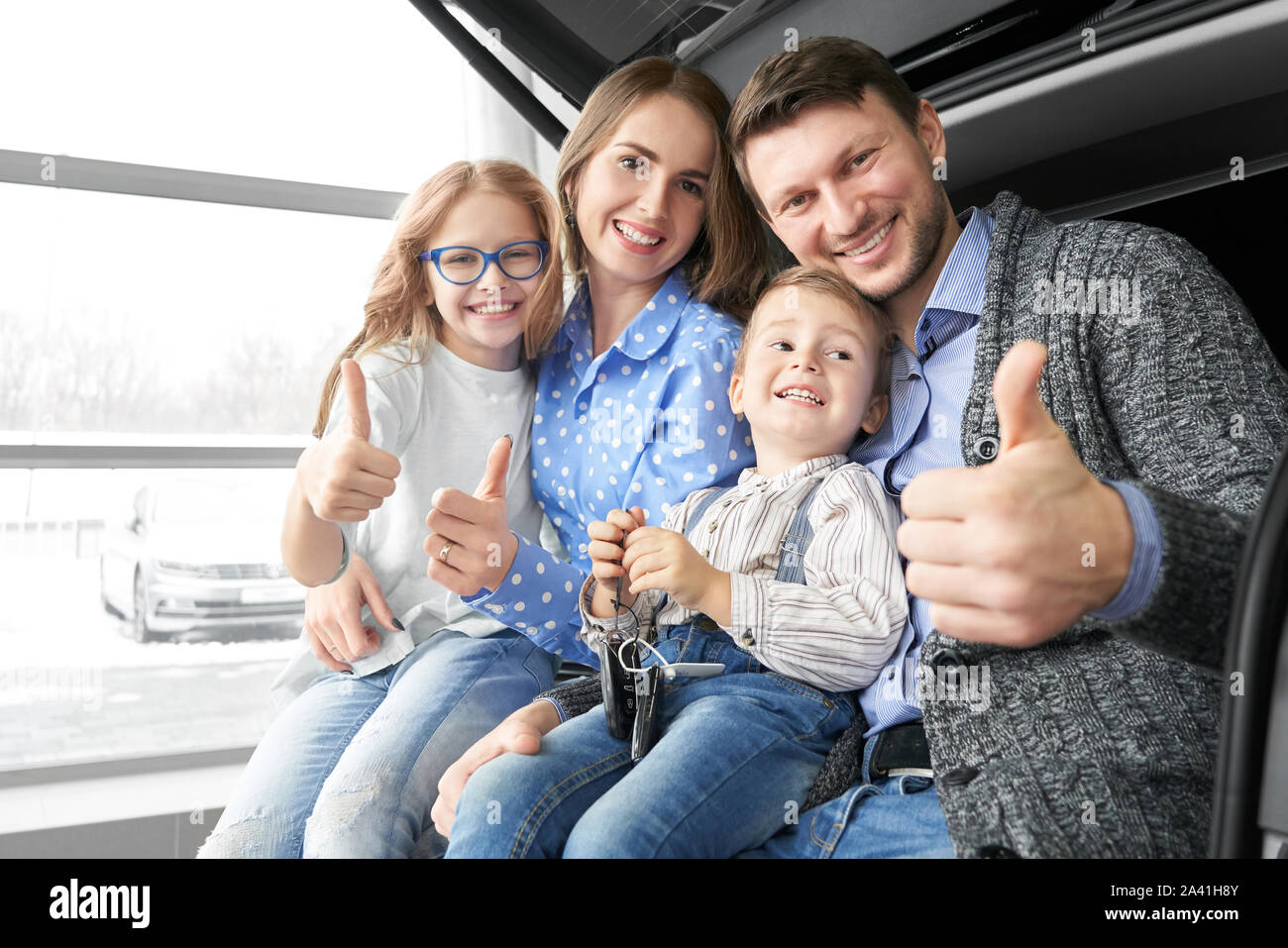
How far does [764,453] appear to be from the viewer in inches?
46.0

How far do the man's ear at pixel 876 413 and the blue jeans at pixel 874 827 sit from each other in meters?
0.42

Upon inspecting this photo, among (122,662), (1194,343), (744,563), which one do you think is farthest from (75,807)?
(1194,343)

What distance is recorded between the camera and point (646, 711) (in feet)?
3.19

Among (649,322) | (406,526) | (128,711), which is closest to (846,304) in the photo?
(649,322)

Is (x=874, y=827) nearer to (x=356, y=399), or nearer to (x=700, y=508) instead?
(x=700, y=508)

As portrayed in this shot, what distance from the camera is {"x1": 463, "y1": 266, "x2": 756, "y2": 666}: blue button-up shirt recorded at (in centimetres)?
118

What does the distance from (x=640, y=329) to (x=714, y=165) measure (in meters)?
0.25

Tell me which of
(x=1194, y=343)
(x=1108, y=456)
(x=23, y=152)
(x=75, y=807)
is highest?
(x=23, y=152)

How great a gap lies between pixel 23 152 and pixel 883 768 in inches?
94.3

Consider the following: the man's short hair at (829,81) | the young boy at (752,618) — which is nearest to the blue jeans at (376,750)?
the young boy at (752,618)

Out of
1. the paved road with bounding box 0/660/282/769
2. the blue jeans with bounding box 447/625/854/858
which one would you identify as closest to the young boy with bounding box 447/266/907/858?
the blue jeans with bounding box 447/625/854/858

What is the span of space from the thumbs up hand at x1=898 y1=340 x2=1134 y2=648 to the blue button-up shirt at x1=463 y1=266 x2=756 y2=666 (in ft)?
1.94

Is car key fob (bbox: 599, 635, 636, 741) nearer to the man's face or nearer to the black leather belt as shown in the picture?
the black leather belt

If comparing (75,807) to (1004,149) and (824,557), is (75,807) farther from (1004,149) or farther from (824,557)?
(1004,149)
